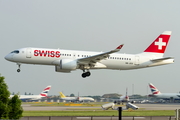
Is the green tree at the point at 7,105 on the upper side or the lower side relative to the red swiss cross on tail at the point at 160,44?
lower

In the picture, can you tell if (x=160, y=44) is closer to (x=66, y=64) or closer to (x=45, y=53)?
(x=66, y=64)

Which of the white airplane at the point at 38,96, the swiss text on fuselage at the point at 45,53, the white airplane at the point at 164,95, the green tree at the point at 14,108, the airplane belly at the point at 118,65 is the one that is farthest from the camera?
the white airplane at the point at 164,95

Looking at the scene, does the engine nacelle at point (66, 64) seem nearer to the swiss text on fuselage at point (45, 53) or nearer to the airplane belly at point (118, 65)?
the swiss text on fuselage at point (45, 53)

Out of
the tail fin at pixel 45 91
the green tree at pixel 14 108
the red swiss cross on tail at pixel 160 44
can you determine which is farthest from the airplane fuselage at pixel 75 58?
the tail fin at pixel 45 91

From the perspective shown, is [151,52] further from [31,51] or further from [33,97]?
[33,97]

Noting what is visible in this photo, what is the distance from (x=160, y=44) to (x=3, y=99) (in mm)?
35548

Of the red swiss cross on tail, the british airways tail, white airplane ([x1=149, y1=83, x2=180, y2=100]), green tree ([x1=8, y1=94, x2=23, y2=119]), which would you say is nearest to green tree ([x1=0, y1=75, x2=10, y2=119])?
green tree ([x1=8, y1=94, x2=23, y2=119])

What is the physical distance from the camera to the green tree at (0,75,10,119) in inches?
1051

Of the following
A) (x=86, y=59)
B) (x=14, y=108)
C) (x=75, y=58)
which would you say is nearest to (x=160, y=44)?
(x=86, y=59)

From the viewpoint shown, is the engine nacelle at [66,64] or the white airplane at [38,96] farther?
the white airplane at [38,96]

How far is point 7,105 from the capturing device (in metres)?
27.4

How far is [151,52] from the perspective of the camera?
54812mm

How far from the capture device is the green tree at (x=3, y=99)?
26.7 meters

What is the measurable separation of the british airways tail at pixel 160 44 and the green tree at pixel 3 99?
31570mm
